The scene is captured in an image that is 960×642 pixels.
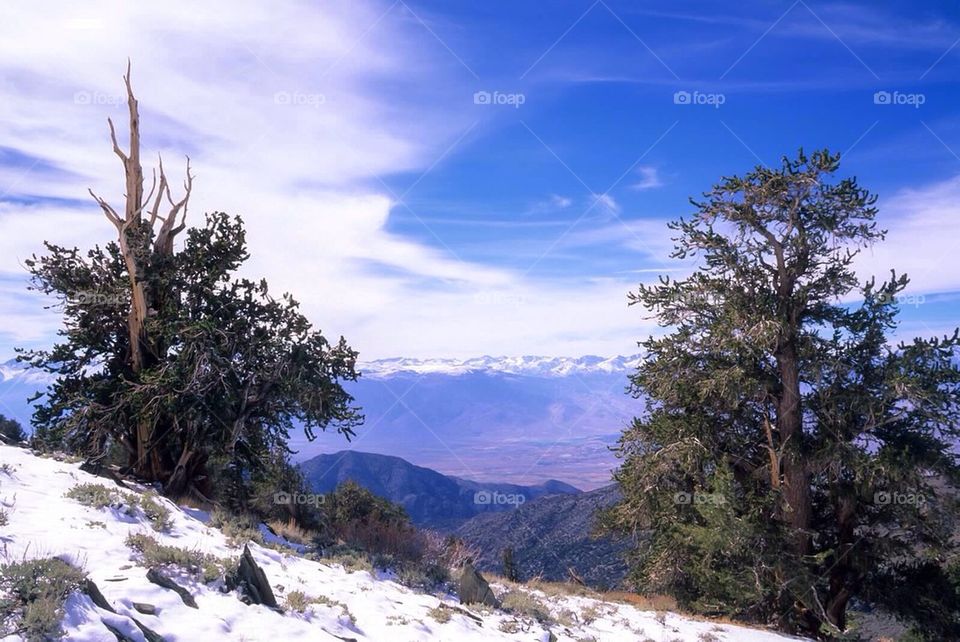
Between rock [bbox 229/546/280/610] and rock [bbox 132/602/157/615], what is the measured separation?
1348mm

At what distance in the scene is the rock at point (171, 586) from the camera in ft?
26.2

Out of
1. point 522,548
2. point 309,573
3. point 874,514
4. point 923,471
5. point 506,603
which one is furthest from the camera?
point 522,548

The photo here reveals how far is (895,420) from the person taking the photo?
15594 mm

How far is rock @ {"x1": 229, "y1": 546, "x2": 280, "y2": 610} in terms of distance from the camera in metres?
8.66

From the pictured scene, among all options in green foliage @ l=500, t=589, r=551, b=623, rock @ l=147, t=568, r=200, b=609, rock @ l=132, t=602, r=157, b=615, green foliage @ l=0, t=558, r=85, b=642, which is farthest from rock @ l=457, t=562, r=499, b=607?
green foliage @ l=0, t=558, r=85, b=642

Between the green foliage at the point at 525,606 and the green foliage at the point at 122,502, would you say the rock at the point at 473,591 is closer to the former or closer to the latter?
the green foliage at the point at 525,606

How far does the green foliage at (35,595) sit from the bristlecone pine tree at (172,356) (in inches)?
349

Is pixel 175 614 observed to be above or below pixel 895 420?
below

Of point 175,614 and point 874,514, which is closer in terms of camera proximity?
point 175,614

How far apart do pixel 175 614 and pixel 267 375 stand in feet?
31.1

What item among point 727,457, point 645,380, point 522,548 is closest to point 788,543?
point 727,457

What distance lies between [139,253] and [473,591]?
1259 cm

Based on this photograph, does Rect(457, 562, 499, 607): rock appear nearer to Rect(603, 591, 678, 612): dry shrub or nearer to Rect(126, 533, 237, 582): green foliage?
Rect(126, 533, 237, 582): green foliage

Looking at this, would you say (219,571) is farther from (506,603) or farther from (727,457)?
(727,457)
